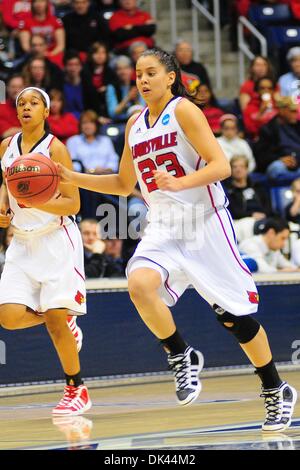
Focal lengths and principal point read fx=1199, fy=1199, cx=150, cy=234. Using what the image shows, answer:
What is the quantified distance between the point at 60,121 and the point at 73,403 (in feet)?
16.5

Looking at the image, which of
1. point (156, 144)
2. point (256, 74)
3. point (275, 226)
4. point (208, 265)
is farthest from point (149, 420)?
point (256, 74)

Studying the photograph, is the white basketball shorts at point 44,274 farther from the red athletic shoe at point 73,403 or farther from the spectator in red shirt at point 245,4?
the spectator in red shirt at point 245,4

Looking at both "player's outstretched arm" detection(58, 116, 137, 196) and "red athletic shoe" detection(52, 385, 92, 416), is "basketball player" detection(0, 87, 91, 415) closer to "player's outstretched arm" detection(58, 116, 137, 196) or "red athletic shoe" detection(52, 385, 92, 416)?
"red athletic shoe" detection(52, 385, 92, 416)

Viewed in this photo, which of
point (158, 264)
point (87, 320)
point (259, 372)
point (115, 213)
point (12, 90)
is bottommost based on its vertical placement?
point (259, 372)

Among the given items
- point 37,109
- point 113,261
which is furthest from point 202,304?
point 37,109

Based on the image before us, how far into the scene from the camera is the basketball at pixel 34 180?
6.31 m

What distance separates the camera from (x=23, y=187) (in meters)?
6.35

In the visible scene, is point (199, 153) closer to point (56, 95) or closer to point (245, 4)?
point (56, 95)

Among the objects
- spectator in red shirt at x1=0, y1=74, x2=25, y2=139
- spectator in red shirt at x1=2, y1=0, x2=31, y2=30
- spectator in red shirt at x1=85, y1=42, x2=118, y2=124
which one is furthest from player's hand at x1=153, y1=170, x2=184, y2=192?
spectator in red shirt at x1=2, y1=0, x2=31, y2=30

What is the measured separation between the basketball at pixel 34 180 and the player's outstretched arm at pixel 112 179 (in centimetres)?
8

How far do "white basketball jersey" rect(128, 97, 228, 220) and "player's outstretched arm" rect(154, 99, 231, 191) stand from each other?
0.20 feet

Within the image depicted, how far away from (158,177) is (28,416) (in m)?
2.38
